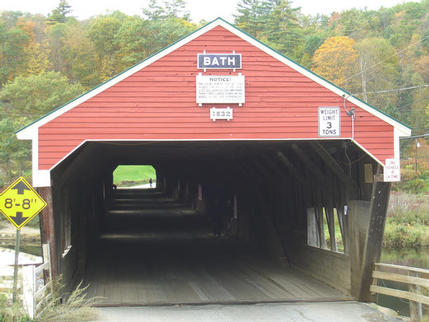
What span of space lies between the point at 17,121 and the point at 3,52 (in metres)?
25.4

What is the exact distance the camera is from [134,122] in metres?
12.0

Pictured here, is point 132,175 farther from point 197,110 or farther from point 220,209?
point 197,110

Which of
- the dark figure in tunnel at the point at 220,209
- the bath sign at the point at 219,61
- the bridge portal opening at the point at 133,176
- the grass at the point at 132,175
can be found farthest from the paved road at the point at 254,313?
the grass at the point at 132,175

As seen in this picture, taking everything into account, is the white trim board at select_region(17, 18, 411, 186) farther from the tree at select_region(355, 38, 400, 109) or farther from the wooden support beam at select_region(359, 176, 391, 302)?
the tree at select_region(355, 38, 400, 109)

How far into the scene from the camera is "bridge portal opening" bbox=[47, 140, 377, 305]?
46.1ft

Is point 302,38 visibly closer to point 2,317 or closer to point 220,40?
point 220,40

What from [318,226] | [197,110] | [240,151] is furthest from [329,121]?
[240,151]

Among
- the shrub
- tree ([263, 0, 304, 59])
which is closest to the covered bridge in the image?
the shrub

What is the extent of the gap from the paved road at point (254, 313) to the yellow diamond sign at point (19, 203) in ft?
8.38

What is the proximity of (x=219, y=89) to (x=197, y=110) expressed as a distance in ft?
2.11

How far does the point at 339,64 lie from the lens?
60.2 metres

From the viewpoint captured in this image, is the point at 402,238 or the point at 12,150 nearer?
the point at 402,238

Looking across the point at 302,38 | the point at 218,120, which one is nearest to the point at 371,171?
the point at 218,120

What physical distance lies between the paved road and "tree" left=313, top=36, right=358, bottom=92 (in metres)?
47.9
